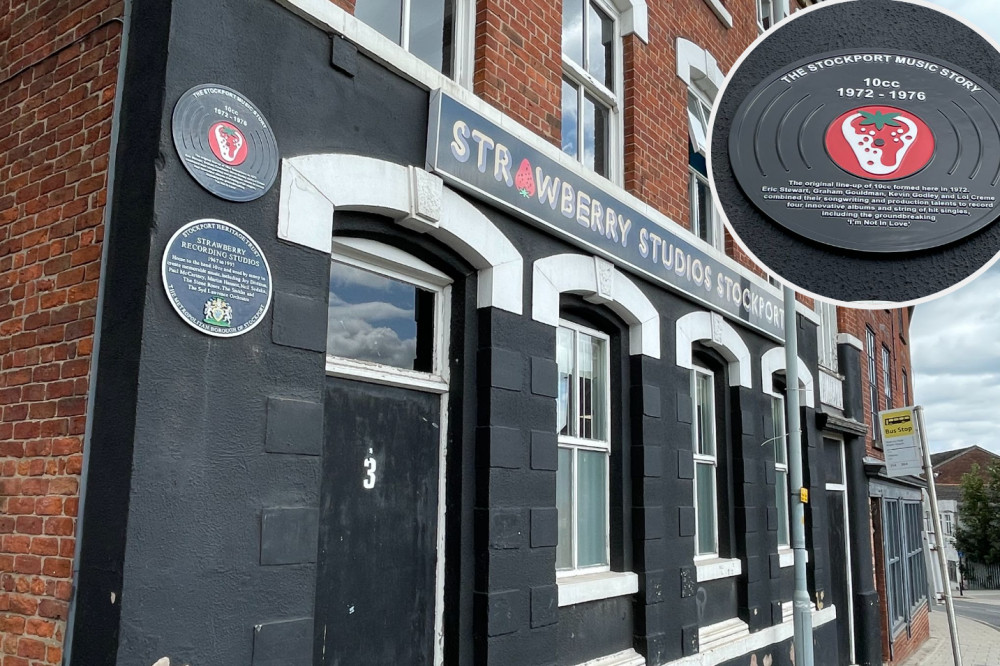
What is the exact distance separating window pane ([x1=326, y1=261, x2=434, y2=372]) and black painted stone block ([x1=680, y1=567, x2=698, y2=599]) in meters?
3.40

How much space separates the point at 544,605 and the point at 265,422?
2526mm

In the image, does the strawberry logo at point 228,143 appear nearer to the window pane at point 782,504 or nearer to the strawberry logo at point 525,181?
the strawberry logo at point 525,181

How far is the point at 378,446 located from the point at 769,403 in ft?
20.8

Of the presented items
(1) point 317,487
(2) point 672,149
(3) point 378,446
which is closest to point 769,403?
(2) point 672,149

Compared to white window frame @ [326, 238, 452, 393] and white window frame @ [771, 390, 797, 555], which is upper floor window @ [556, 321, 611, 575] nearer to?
white window frame @ [326, 238, 452, 393]

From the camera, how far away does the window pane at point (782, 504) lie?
10273 millimetres

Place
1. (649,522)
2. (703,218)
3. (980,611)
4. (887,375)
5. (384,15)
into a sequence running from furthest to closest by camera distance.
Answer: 1. (980,611)
2. (887,375)
3. (703,218)
4. (649,522)
5. (384,15)

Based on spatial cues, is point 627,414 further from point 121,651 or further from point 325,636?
point 121,651

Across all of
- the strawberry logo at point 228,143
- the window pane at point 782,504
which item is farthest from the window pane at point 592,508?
the window pane at point 782,504

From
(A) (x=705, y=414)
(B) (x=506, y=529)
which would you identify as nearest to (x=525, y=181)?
(B) (x=506, y=529)

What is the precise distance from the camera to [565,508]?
6.18 m

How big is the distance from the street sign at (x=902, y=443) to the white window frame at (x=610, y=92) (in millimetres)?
4636

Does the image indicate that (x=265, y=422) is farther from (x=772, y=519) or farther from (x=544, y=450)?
(x=772, y=519)

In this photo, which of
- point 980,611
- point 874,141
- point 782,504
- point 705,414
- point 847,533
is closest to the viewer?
point 874,141
